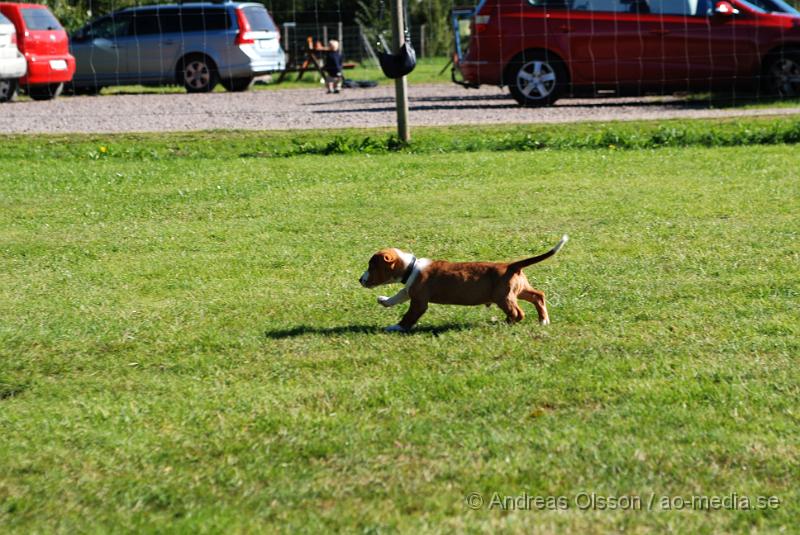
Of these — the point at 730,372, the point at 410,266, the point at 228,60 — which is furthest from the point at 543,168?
the point at 228,60

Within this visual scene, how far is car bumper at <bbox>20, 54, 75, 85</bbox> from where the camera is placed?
72.7 ft

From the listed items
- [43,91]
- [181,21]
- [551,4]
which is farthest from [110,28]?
[551,4]

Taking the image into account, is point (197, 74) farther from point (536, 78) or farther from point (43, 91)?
point (536, 78)

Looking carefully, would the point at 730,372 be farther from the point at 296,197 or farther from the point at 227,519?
the point at 296,197

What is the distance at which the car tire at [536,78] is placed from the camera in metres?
18.0

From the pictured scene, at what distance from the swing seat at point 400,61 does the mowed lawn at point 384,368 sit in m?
3.32

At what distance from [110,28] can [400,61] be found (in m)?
13.9

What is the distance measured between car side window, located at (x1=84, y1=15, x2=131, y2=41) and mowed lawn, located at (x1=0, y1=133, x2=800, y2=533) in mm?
15991

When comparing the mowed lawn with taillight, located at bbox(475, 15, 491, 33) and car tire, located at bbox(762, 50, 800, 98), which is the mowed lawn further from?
taillight, located at bbox(475, 15, 491, 33)

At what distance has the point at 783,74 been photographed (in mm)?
17750

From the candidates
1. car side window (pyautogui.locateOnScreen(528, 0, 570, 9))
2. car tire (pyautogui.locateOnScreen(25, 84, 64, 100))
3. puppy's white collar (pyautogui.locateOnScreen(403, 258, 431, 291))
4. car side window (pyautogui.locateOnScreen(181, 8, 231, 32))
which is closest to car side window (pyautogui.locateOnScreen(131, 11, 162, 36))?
car side window (pyautogui.locateOnScreen(181, 8, 231, 32))

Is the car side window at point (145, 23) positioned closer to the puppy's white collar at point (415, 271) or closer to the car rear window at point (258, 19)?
the car rear window at point (258, 19)

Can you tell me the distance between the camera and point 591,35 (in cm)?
1778

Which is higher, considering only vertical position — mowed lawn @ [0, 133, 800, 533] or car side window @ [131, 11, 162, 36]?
car side window @ [131, 11, 162, 36]
